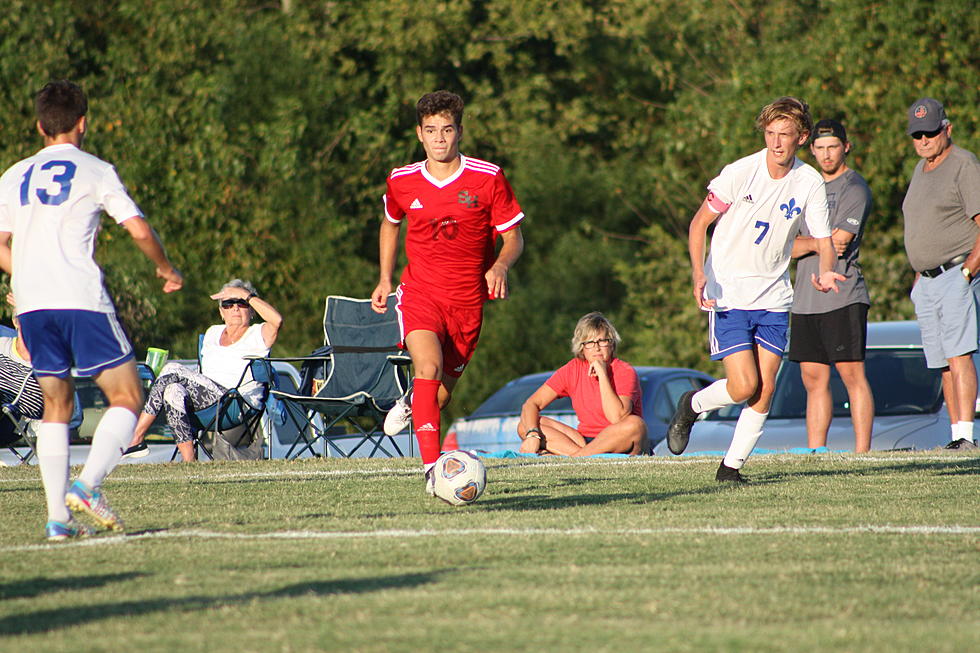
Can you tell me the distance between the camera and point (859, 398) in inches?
412

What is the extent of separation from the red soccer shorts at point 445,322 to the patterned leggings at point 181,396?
476 centimetres

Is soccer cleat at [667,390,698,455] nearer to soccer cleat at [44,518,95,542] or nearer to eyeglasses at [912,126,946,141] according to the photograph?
eyeglasses at [912,126,946,141]

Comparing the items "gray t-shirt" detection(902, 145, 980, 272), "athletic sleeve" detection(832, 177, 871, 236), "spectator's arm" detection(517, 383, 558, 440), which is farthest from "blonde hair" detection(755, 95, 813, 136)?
"spectator's arm" detection(517, 383, 558, 440)

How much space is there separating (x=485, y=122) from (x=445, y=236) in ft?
73.7

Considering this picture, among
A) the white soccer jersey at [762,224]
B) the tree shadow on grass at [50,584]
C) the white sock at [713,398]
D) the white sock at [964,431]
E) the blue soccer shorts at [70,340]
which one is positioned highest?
the white soccer jersey at [762,224]

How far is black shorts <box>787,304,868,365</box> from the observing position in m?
10.4

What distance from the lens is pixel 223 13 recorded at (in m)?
28.7

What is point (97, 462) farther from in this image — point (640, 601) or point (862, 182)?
point (862, 182)

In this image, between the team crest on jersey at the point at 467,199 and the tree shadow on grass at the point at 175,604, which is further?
the team crest on jersey at the point at 467,199

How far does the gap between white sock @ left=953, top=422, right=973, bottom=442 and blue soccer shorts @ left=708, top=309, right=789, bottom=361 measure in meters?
2.63

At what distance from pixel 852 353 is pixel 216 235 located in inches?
709

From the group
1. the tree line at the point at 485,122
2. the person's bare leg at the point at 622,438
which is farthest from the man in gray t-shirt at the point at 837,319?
the tree line at the point at 485,122

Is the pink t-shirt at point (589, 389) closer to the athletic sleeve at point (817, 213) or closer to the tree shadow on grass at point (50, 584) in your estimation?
the athletic sleeve at point (817, 213)

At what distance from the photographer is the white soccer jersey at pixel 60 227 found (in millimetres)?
6184
